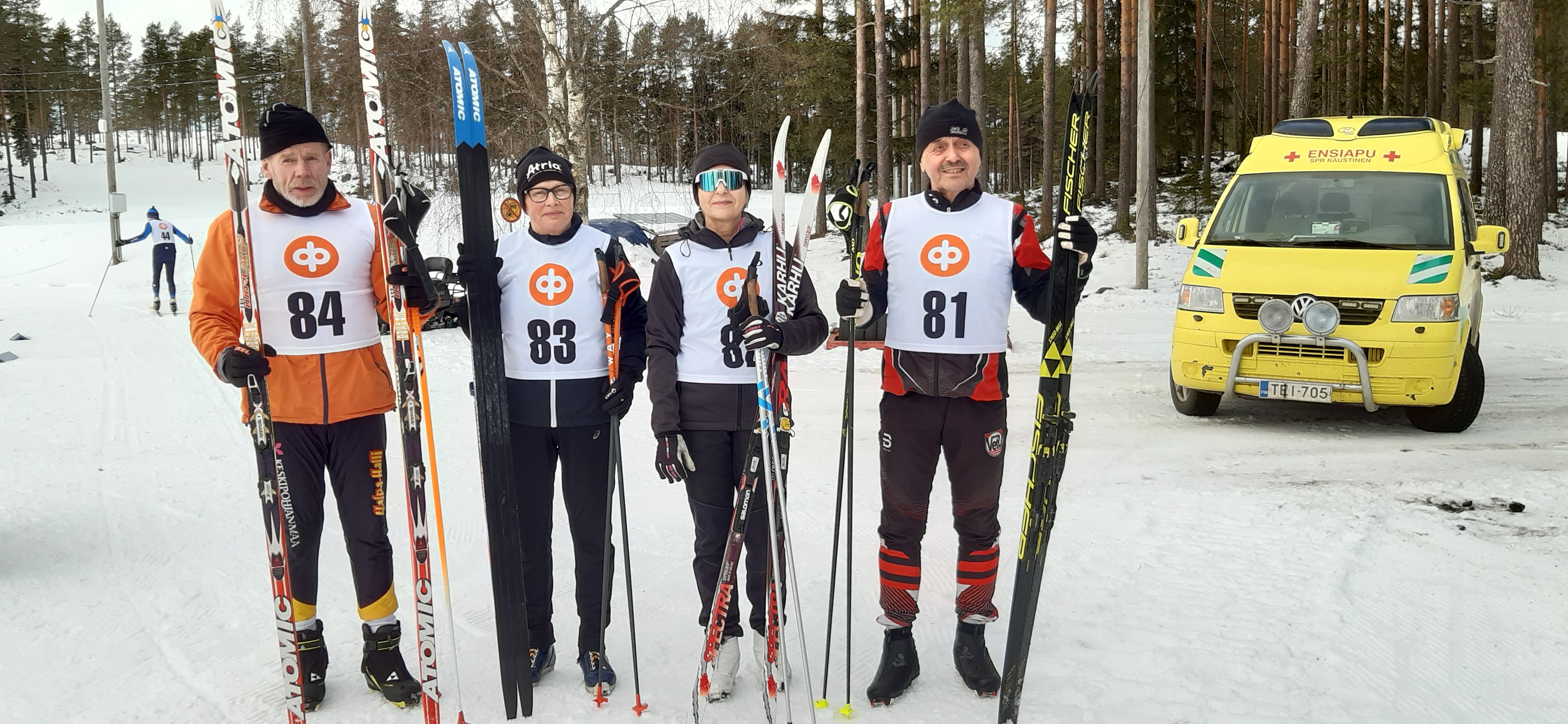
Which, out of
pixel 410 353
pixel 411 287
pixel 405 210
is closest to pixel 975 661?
pixel 410 353

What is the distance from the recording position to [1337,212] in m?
7.39

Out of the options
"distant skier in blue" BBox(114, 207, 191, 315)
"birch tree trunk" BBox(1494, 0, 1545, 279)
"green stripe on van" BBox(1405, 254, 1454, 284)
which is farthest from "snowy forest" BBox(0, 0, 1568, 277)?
"green stripe on van" BBox(1405, 254, 1454, 284)

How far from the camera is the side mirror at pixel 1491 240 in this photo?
6738 millimetres

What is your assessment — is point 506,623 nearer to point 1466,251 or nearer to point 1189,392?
point 1189,392

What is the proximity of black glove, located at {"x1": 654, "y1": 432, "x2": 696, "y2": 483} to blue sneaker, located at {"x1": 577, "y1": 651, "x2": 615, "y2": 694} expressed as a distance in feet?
2.38

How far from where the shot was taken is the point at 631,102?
1266 centimetres

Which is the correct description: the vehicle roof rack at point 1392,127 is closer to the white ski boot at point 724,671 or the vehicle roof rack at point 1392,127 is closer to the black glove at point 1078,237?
the black glove at point 1078,237

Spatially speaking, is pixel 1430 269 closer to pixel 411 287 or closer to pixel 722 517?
pixel 722 517

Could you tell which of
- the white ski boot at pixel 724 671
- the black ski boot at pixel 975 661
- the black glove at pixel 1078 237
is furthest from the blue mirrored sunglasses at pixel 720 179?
the black ski boot at pixel 975 661

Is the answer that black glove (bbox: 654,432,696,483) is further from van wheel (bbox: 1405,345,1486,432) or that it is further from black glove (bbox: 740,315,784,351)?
van wheel (bbox: 1405,345,1486,432)

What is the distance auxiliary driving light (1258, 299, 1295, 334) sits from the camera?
6.57 m

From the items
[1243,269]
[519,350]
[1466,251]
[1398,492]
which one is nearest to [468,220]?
[519,350]

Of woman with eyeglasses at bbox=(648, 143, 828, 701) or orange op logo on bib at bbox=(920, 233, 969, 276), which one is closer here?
woman with eyeglasses at bbox=(648, 143, 828, 701)

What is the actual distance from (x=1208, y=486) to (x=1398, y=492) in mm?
1022
